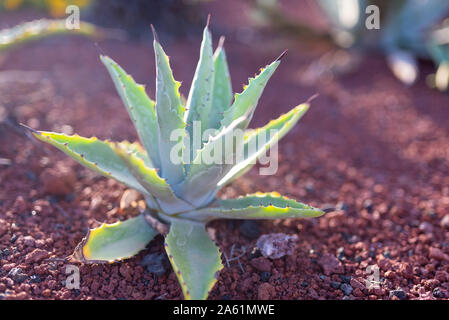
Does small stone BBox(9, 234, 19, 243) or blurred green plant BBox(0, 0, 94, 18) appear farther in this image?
blurred green plant BBox(0, 0, 94, 18)

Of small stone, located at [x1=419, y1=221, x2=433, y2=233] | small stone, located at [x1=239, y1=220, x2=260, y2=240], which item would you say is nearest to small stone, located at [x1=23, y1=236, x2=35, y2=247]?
small stone, located at [x1=239, y1=220, x2=260, y2=240]

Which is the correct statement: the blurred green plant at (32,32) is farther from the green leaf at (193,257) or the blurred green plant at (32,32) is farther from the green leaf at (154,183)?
the green leaf at (193,257)

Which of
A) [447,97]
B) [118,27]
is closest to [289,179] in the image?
[447,97]

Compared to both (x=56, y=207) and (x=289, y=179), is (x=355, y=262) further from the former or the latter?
(x=56, y=207)

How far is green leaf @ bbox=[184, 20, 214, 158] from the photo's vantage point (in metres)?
1.66

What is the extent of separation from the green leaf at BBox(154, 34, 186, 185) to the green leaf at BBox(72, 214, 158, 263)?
0.76ft

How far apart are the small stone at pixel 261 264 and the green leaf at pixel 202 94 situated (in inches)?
18.9

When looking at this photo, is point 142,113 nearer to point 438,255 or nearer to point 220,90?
point 220,90

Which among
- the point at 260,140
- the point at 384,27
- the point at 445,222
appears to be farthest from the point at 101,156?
the point at 384,27

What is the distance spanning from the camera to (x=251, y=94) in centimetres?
154

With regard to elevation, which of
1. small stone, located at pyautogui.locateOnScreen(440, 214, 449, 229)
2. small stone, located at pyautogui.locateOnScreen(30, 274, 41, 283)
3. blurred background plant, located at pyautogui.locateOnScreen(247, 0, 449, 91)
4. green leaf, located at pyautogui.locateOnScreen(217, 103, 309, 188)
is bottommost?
small stone, located at pyautogui.locateOnScreen(30, 274, 41, 283)

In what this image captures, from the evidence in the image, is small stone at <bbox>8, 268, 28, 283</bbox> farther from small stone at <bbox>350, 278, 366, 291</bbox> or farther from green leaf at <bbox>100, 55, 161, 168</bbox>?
small stone at <bbox>350, 278, 366, 291</bbox>

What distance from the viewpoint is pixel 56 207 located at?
194cm

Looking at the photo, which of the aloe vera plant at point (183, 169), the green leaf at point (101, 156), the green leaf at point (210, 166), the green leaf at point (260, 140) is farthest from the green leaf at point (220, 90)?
the green leaf at point (101, 156)
